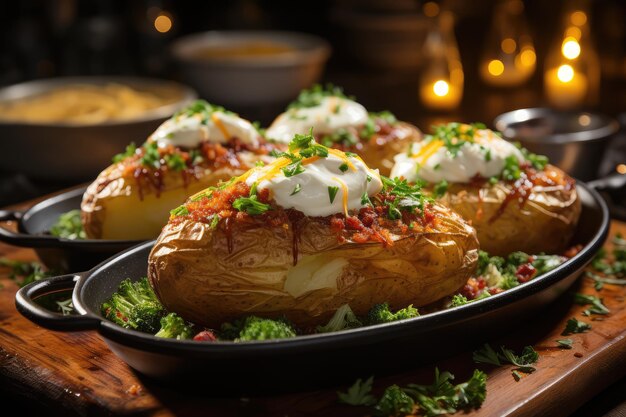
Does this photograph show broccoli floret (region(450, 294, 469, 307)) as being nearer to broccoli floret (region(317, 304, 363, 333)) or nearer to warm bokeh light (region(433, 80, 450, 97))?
broccoli floret (region(317, 304, 363, 333))

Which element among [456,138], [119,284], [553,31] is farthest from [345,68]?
[119,284]

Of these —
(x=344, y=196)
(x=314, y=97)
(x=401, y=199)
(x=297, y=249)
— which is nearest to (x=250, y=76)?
(x=314, y=97)

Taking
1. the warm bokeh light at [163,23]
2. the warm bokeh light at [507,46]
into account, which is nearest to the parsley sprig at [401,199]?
the warm bokeh light at [507,46]

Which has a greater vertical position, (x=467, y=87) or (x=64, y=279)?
(x=64, y=279)

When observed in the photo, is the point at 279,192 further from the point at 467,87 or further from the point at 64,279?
the point at 467,87

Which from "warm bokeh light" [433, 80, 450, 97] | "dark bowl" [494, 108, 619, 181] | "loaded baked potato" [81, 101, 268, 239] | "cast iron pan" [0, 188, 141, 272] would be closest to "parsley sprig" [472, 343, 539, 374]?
"cast iron pan" [0, 188, 141, 272]

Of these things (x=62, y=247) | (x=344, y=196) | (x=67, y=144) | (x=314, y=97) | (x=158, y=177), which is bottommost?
(x=67, y=144)

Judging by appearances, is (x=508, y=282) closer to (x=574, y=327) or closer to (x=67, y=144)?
(x=574, y=327)
